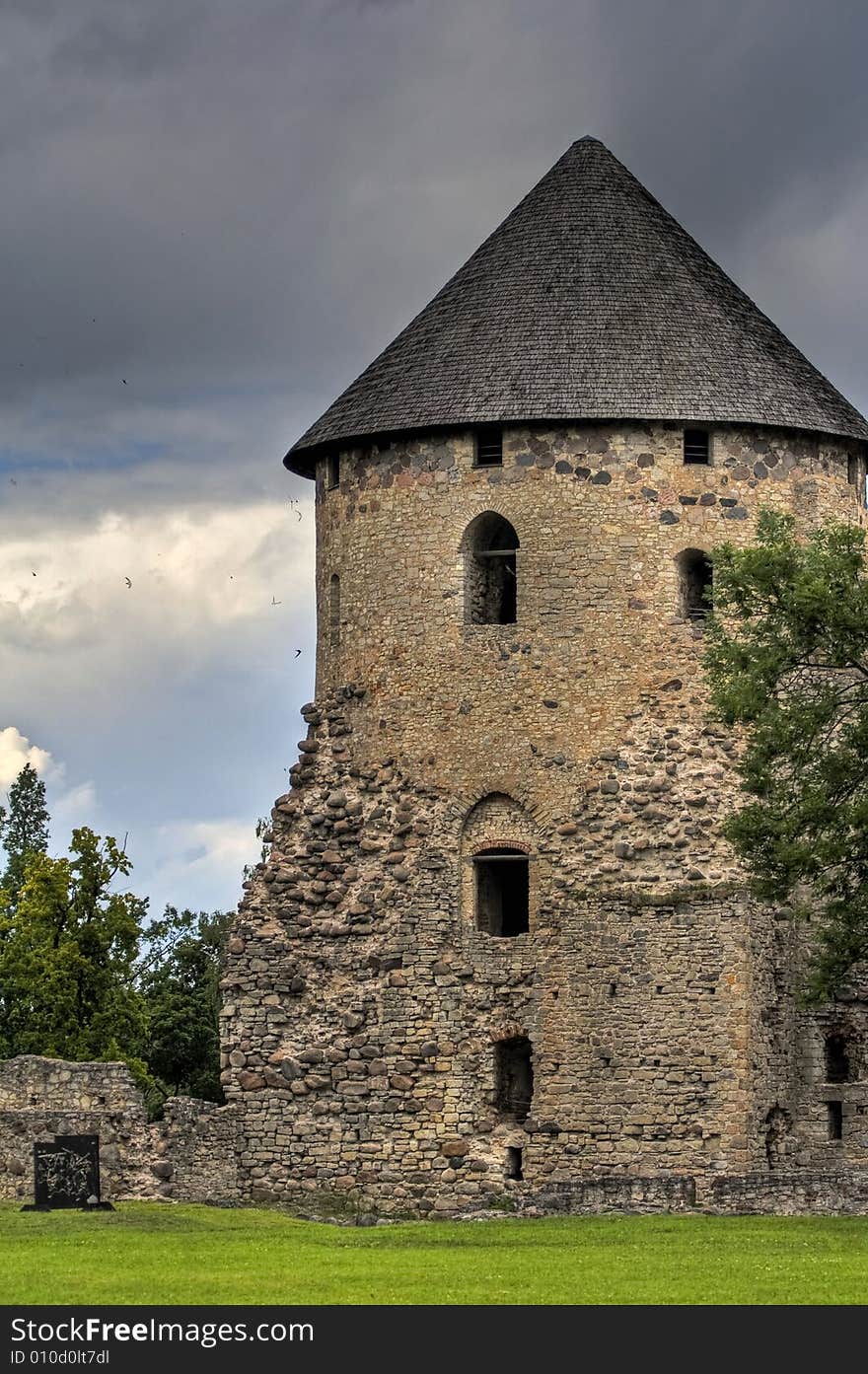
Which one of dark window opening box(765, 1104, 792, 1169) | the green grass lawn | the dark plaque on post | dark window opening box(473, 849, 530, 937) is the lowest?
the green grass lawn

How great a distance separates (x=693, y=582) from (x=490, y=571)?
3.29 metres

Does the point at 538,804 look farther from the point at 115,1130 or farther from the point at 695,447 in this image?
the point at 115,1130

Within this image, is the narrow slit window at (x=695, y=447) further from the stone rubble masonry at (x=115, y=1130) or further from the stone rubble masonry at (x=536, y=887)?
the stone rubble masonry at (x=115, y=1130)

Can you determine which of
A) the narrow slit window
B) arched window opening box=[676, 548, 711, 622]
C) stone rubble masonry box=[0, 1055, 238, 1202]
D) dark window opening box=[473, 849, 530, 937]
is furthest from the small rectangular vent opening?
the narrow slit window

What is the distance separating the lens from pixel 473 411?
50250 millimetres

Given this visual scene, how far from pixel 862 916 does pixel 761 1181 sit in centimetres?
404

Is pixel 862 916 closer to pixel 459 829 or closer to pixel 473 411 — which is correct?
pixel 459 829

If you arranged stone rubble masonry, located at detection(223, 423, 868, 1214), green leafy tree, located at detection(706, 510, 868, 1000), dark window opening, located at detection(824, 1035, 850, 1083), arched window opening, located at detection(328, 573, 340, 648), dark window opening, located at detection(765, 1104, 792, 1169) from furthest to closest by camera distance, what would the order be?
arched window opening, located at detection(328, 573, 340, 648), dark window opening, located at detection(824, 1035, 850, 1083), dark window opening, located at detection(765, 1104, 792, 1169), stone rubble masonry, located at detection(223, 423, 868, 1214), green leafy tree, located at detection(706, 510, 868, 1000)

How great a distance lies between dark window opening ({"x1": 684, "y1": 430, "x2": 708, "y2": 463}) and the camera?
50.6 m

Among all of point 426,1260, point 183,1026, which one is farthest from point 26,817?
point 426,1260

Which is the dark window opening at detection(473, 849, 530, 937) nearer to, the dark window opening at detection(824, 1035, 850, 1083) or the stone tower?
the stone tower

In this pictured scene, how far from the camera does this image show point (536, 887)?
49250mm

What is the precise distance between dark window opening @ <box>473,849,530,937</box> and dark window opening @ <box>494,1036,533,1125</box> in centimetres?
181

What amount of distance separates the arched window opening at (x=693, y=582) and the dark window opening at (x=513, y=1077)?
7407 mm
